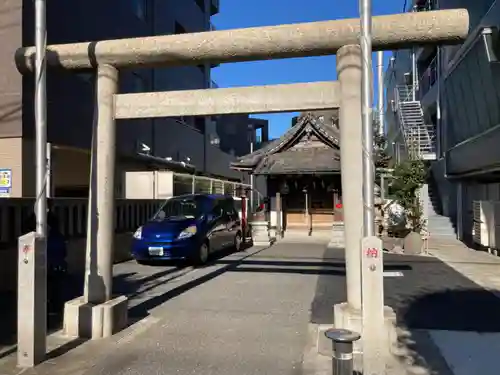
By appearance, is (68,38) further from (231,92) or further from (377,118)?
(377,118)

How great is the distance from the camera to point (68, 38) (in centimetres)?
1384

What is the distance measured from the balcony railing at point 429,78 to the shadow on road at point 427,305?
14646 millimetres

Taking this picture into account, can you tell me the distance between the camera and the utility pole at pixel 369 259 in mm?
4664

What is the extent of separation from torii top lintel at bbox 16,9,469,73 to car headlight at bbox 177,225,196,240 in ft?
20.3

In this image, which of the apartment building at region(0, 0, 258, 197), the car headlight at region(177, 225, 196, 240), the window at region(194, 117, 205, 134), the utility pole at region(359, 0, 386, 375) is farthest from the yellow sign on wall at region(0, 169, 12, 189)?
the window at region(194, 117, 205, 134)

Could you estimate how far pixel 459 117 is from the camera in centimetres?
1855

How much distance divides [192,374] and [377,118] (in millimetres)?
33007

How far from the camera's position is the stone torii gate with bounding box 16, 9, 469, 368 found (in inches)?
227

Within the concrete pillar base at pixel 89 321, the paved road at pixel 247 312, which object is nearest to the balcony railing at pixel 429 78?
the paved road at pixel 247 312

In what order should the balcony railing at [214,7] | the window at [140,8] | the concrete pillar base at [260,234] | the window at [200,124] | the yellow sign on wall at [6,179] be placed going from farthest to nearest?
the balcony railing at [214,7] → the window at [200,124] → the window at [140,8] → the concrete pillar base at [260,234] → the yellow sign on wall at [6,179]

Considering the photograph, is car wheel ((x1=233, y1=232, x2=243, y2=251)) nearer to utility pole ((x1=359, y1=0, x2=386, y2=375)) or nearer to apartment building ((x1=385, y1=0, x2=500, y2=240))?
apartment building ((x1=385, y1=0, x2=500, y2=240))

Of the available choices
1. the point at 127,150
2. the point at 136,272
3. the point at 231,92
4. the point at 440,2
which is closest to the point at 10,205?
the point at 136,272

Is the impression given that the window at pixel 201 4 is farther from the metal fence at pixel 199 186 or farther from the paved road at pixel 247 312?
the paved road at pixel 247 312

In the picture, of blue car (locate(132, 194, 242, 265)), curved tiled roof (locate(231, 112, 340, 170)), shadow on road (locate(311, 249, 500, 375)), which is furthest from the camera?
curved tiled roof (locate(231, 112, 340, 170))
